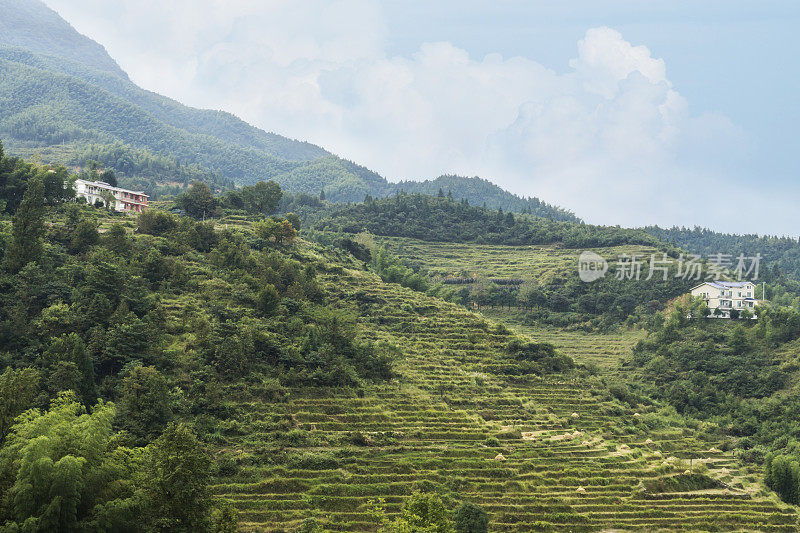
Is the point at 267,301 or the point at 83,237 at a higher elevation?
the point at 83,237

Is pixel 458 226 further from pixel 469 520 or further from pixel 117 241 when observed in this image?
pixel 469 520

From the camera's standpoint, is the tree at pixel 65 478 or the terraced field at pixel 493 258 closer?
A: the tree at pixel 65 478

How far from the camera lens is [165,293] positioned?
4272 cm

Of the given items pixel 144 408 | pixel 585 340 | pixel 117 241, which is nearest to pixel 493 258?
pixel 585 340

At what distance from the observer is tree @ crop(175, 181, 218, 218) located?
6519 centimetres

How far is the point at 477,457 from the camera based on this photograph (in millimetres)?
35719

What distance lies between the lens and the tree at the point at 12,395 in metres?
21.3

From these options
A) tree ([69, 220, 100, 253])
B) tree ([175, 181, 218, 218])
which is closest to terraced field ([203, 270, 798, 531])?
tree ([69, 220, 100, 253])

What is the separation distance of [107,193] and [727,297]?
57.2 metres

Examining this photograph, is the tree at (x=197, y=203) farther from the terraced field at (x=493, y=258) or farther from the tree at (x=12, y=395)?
the tree at (x=12, y=395)

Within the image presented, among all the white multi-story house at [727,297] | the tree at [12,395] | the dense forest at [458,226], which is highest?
the dense forest at [458,226]

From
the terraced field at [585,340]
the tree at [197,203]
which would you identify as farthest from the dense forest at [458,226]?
the tree at [197,203]

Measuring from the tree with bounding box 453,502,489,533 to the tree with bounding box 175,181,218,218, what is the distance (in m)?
45.6

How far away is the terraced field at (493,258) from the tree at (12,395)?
6333cm
